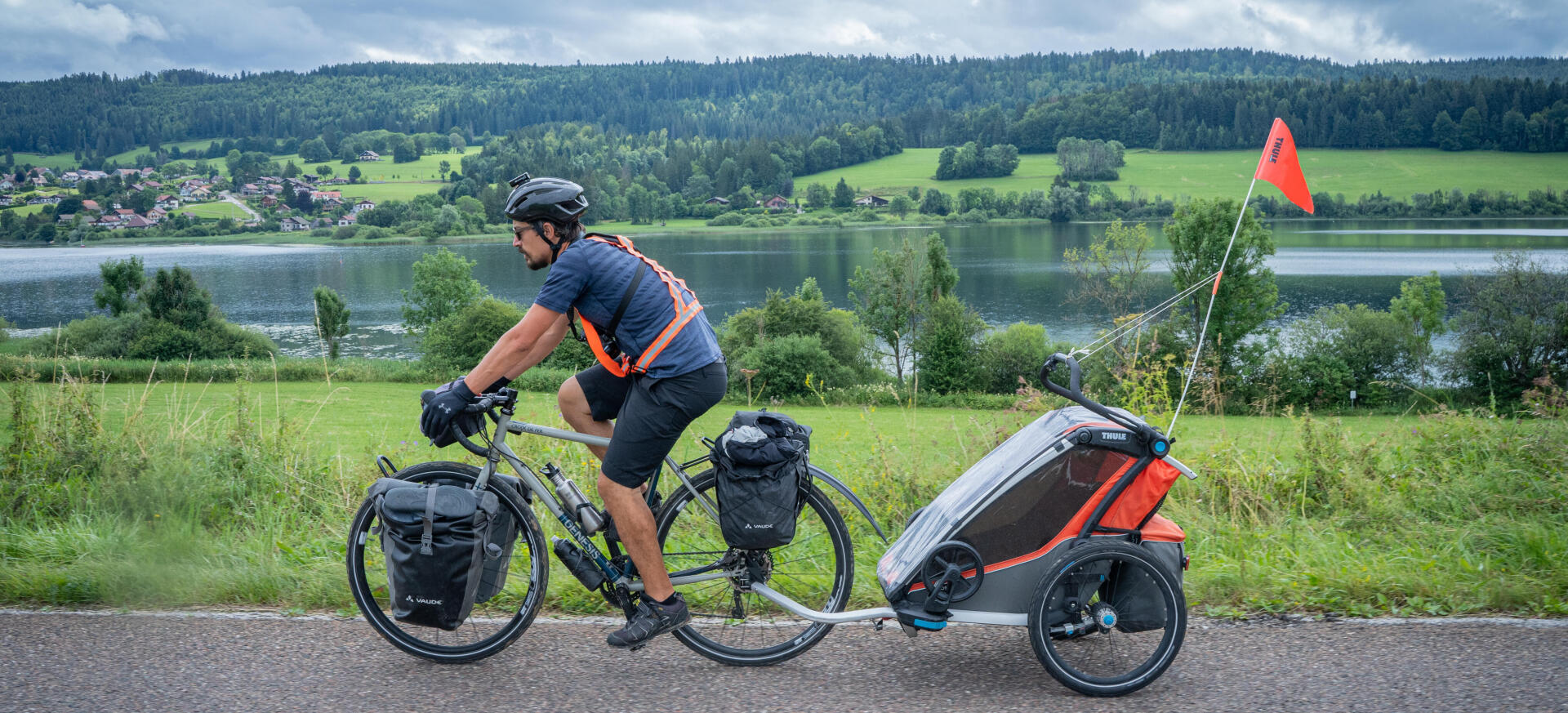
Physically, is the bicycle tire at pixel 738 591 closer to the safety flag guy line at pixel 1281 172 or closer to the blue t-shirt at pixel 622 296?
the blue t-shirt at pixel 622 296

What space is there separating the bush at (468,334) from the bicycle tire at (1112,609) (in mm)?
43831

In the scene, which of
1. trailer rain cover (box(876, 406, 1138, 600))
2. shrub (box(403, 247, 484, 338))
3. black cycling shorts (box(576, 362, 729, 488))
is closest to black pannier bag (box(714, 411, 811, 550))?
black cycling shorts (box(576, 362, 729, 488))

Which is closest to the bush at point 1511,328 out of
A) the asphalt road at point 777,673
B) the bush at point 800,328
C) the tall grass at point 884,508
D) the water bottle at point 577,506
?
the bush at point 800,328

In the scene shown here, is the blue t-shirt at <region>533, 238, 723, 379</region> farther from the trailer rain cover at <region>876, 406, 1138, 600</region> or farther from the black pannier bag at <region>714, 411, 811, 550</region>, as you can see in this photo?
the trailer rain cover at <region>876, 406, 1138, 600</region>

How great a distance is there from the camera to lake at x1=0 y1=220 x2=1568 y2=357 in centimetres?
6162

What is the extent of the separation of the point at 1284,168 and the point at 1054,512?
2128 millimetres

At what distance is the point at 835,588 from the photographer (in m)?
3.64

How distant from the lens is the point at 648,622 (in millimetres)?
3436

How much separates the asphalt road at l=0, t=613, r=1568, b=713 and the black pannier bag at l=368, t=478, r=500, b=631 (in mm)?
259

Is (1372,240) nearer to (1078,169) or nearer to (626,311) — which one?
(1078,169)

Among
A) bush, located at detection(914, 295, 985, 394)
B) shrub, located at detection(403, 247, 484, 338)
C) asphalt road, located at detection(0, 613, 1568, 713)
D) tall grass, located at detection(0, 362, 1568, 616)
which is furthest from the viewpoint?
shrub, located at detection(403, 247, 484, 338)

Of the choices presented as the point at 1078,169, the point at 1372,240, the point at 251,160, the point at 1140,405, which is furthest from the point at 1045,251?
the point at 251,160

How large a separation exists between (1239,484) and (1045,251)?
88.8 m

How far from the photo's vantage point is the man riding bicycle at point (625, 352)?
3303 millimetres
